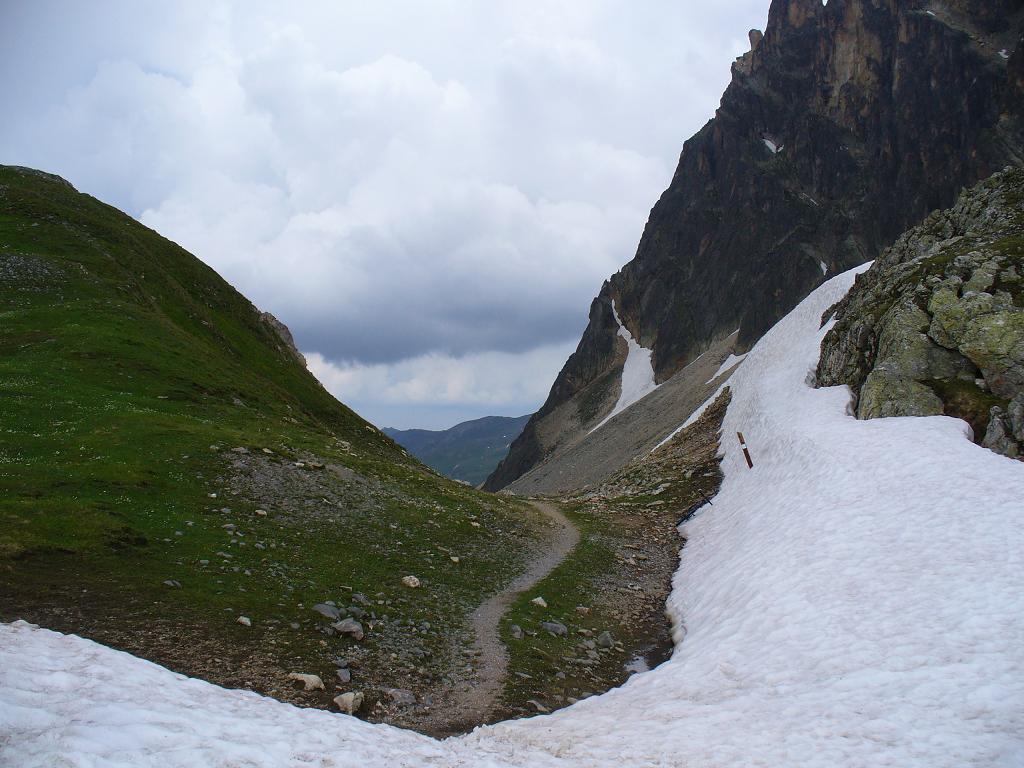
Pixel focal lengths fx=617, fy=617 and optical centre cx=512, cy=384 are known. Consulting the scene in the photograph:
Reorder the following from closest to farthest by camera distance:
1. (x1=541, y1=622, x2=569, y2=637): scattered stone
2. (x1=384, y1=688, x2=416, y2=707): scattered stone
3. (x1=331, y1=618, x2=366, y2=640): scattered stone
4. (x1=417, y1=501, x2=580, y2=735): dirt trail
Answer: (x1=417, y1=501, x2=580, y2=735): dirt trail → (x1=384, y1=688, x2=416, y2=707): scattered stone → (x1=331, y1=618, x2=366, y2=640): scattered stone → (x1=541, y1=622, x2=569, y2=637): scattered stone

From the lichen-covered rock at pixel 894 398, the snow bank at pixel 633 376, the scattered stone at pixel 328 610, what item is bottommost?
the scattered stone at pixel 328 610

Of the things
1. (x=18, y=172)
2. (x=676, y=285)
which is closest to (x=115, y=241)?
(x=18, y=172)

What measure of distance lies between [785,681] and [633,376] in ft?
465

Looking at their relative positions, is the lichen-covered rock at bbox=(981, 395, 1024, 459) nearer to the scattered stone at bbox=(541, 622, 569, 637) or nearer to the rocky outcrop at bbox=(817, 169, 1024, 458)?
the rocky outcrop at bbox=(817, 169, 1024, 458)

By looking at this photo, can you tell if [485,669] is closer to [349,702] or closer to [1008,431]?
[349,702]

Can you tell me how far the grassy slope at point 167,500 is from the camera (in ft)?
46.1

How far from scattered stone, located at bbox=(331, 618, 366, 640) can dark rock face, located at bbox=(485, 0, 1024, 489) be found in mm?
Result: 113161

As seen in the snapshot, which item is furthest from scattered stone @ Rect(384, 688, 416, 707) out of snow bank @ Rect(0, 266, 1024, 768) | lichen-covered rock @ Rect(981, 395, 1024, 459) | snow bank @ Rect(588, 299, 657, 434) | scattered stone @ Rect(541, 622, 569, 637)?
snow bank @ Rect(588, 299, 657, 434)

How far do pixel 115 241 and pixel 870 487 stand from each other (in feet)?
195

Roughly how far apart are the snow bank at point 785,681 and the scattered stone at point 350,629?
3.90 meters

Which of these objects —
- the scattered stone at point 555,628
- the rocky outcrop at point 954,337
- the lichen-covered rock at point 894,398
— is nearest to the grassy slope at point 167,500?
the scattered stone at point 555,628

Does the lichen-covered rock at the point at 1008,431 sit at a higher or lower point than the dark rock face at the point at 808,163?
lower

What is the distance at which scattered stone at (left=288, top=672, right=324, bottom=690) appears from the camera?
39.3 feet

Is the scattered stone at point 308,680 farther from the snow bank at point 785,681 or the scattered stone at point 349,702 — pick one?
the snow bank at point 785,681
